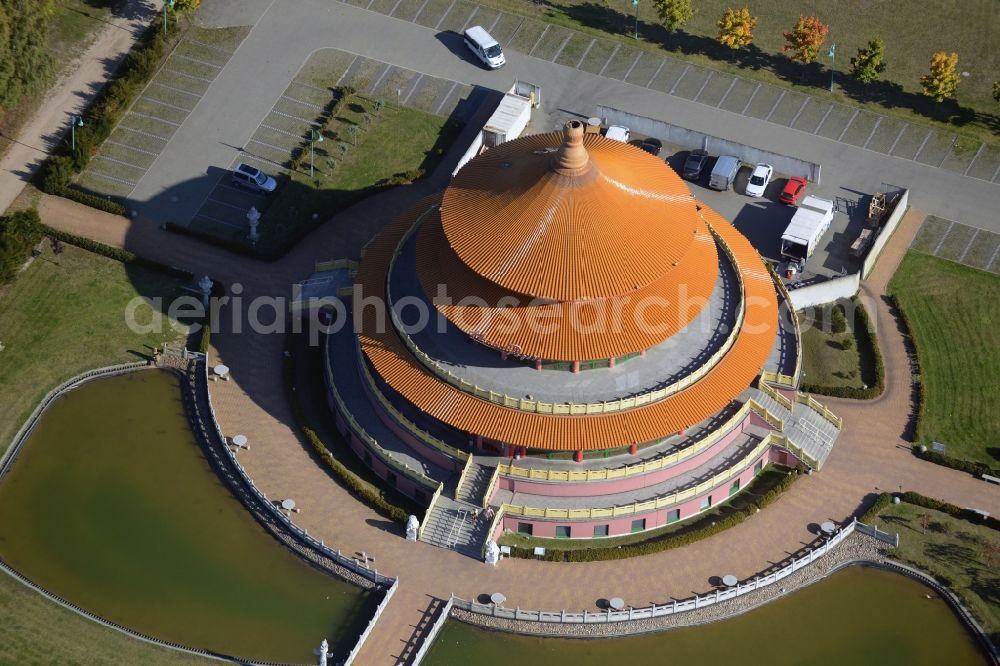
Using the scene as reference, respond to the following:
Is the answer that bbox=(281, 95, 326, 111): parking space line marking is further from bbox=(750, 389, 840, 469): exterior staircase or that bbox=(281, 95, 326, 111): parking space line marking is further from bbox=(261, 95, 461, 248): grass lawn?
bbox=(750, 389, 840, 469): exterior staircase

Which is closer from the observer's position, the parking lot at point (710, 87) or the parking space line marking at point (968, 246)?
the parking space line marking at point (968, 246)

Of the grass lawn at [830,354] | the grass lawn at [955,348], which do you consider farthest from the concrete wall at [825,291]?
the grass lawn at [955,348]

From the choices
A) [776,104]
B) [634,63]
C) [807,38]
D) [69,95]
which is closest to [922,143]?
[776,104]

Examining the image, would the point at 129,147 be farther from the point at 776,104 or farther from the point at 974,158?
the point at 974,158

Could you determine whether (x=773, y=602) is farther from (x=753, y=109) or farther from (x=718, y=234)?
(x=753, y=109)

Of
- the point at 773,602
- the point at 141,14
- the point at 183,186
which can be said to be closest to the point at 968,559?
the point at 773,602

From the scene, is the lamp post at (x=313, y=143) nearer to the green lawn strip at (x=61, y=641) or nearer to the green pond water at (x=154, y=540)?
the green pond water at (x=154, y=540)
